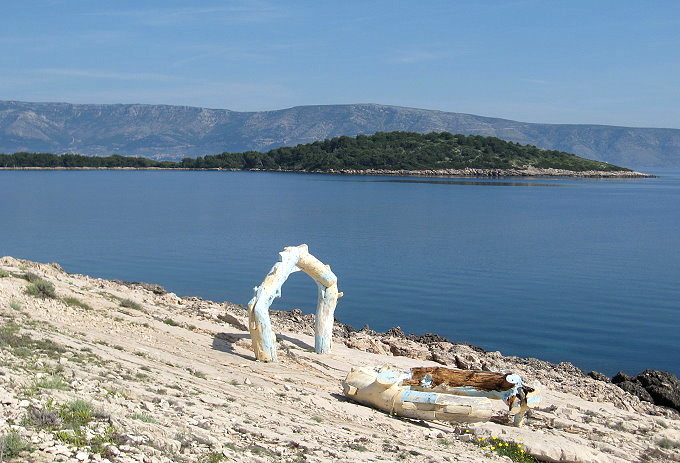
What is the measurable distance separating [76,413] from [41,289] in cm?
Answer: 1017

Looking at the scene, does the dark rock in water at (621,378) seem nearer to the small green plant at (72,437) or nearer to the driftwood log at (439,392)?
the driftwood log at (439,392)

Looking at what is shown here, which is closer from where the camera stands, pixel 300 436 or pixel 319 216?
pixel 300 436

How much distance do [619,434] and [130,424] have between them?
9.60 m

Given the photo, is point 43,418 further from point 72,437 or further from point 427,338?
point 427,338

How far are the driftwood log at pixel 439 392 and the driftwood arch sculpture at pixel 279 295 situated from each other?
322cm

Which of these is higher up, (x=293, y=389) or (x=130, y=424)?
(x=130, y=424)

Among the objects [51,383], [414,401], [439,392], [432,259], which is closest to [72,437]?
[51,383]

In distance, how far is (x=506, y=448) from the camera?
1200 centimetres

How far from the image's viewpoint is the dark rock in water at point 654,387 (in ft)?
63.8

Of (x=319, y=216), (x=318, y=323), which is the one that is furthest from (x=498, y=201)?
(x=318, y=323)

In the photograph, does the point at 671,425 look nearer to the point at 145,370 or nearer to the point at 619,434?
the point at 619,434

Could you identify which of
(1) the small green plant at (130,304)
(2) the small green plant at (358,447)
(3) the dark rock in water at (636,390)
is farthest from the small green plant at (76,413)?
(3) the dark rock in water at (636,390)

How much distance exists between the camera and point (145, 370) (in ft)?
44.0

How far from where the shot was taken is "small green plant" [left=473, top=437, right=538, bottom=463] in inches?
464
